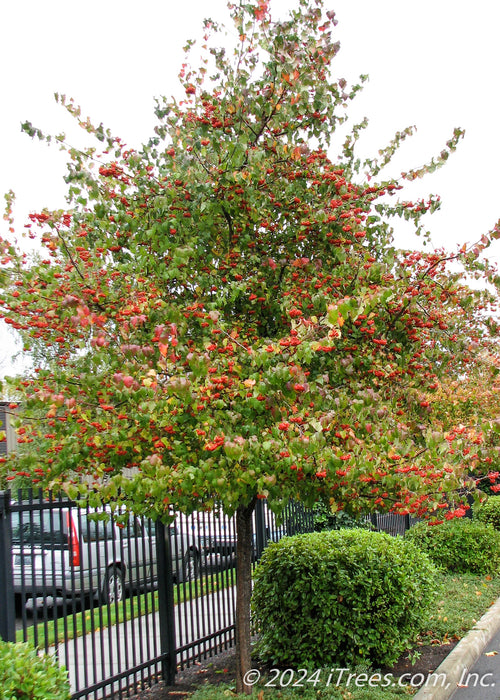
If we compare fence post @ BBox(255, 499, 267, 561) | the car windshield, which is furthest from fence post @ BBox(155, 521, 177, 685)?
fence post @ BBox(255, 499, 267, 561)

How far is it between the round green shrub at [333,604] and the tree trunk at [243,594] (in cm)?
63

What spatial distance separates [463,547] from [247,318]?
24.5ft

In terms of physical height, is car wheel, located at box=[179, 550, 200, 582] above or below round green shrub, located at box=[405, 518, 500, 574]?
above

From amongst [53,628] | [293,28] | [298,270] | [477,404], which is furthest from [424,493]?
[477,404]

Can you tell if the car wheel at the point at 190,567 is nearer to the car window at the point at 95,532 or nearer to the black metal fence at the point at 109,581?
the black metal fence at the point at 109,581

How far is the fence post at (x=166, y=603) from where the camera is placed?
6.29 metres

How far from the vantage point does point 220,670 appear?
664 cm

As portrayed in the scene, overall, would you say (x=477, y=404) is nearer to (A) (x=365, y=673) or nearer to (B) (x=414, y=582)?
(B) (x=414, y=582)

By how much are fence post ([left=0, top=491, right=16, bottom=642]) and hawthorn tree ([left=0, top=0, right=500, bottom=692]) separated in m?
0.35

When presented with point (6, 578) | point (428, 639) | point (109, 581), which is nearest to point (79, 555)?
point (109, 581)

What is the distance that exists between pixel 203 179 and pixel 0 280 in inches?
69.9

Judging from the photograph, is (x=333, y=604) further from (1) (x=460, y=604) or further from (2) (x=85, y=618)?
(1) (x=460, y=604)

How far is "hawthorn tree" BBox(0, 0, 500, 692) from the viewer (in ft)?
13.5

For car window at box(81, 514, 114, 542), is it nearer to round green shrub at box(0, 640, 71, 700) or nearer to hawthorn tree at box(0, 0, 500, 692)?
hawthorn tree at box(0, 0, 500, 692)
